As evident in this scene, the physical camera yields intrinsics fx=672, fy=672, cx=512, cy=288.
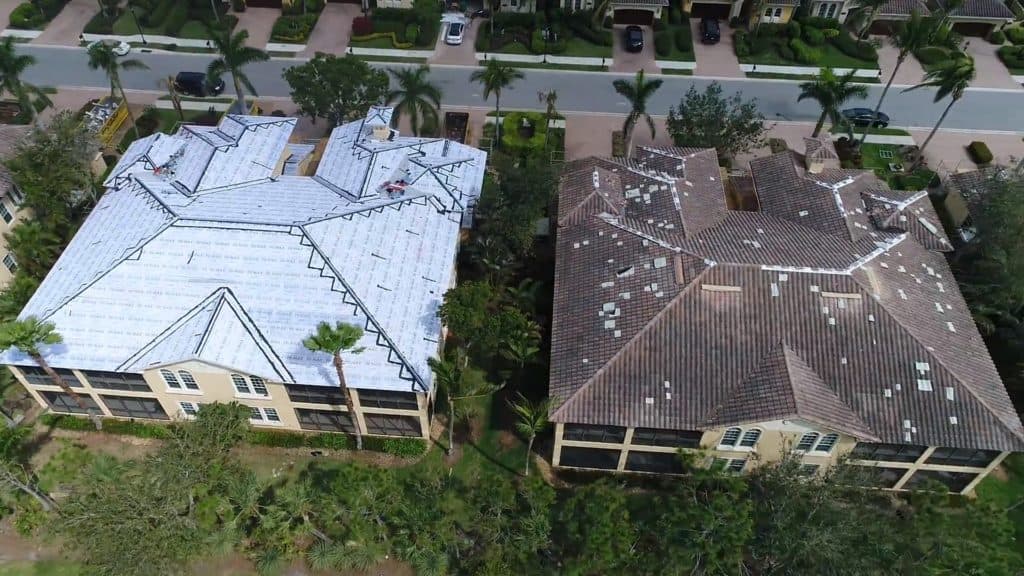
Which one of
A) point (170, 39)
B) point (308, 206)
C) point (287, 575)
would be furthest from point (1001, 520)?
point (170, 39)

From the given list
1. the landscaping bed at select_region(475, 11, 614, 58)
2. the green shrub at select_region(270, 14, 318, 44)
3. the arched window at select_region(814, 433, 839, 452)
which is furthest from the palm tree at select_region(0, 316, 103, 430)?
the landscaping bed at select_region(475, 11, 614, 58)

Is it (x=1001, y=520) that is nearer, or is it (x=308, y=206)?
(x=1001, y=520)

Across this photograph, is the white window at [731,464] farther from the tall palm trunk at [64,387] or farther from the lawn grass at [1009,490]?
the tall palm trunk at [64,387]

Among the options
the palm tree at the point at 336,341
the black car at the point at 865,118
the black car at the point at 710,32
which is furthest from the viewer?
the black car at the point at 710,32

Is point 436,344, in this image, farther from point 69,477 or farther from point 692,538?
point 69,477

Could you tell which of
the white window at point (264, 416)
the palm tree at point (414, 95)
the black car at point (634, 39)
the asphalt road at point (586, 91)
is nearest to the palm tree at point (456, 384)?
the white window at point (264, 416)
